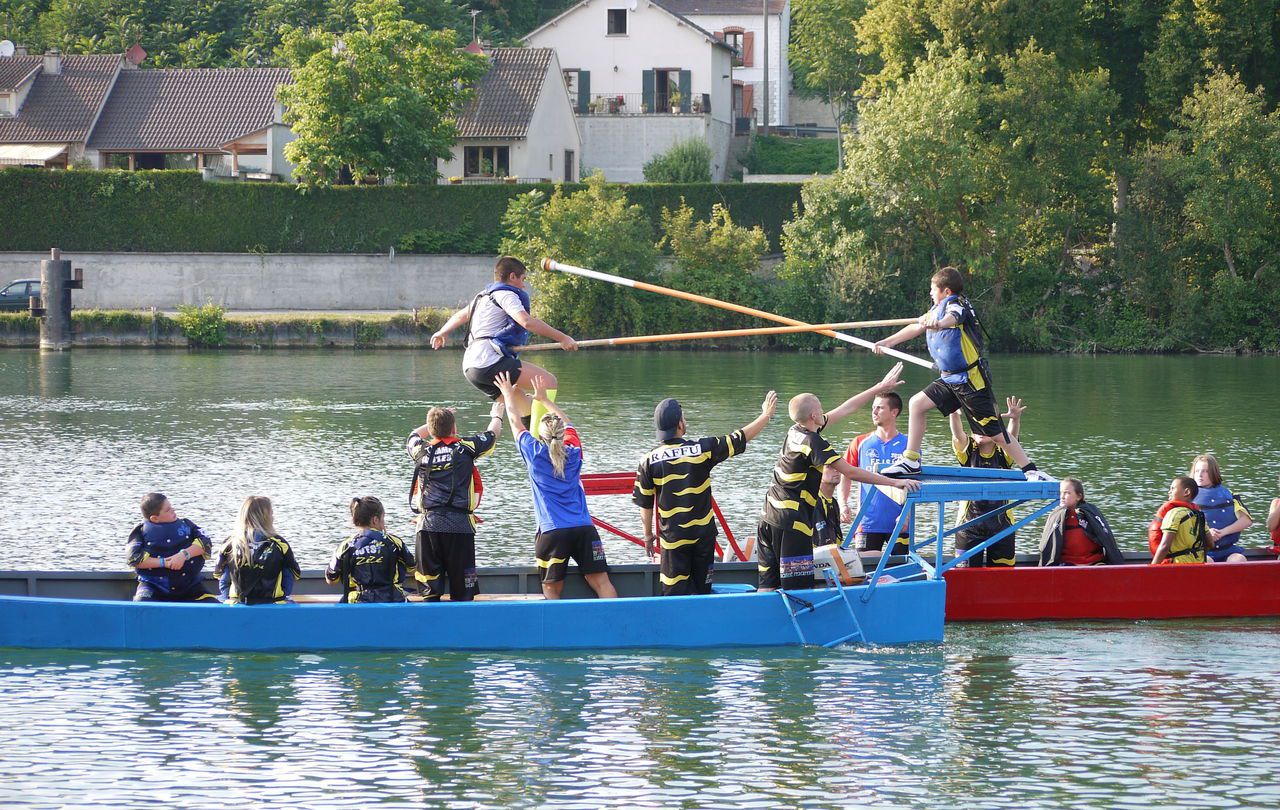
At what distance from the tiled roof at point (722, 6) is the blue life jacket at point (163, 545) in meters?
61.4

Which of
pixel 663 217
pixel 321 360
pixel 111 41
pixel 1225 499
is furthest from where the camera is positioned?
pixel 111 41

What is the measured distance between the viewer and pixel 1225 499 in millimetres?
12734

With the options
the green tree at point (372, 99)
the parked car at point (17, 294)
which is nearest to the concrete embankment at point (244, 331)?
the parked car at point (17, 294)

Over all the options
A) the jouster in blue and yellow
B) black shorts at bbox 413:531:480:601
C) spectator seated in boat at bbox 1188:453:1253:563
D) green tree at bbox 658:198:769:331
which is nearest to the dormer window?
green tree at bbox 658:198:769:331

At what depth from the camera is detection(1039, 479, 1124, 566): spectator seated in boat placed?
12430 mm

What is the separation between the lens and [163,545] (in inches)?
431

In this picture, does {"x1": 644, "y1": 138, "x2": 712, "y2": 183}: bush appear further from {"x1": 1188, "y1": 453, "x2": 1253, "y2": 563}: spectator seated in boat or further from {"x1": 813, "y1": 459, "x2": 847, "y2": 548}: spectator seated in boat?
{"x1": 813, "y1": 459, "x2": 847, "y2": 548}: spectator seated in boat

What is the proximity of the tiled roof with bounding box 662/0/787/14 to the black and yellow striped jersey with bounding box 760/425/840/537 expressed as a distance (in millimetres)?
61269

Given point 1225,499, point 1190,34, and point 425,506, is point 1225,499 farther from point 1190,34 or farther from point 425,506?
point 1190,34

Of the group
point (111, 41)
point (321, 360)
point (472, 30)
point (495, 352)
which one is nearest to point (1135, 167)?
point (321, 360)

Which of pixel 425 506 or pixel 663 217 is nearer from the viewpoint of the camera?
pixel 425 506

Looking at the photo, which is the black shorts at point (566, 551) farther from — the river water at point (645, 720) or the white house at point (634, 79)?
the white house at point (634, 79)

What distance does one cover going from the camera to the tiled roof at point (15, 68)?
58.0 meters

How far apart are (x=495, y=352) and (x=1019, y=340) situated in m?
36.1
